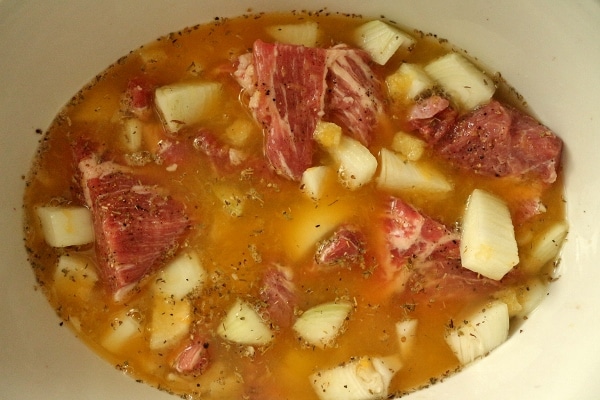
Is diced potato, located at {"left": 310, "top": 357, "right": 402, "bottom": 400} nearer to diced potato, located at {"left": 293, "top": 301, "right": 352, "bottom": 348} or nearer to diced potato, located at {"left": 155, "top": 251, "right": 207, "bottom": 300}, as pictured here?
diced potato, located at {"left": 293, "top": 301, "right": 352, "bottom": 348}

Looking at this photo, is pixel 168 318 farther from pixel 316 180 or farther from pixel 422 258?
pixel 422 258

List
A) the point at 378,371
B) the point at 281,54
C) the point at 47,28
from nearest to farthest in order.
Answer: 1. the point at 47,28
2. the point at 281,54
3. the point at 378,371

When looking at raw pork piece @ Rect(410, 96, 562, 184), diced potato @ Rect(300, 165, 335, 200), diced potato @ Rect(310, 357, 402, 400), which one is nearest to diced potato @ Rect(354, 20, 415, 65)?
raw pork piece @ Rect(410, 96, 562, 184)

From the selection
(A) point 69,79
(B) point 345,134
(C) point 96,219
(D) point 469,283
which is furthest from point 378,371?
(A) point 69,79

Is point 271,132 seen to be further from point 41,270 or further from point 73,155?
point 41,270

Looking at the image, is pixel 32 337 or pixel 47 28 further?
pixel 32 337

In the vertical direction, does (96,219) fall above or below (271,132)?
below

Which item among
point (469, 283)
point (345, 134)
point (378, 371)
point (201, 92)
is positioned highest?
point (201, 92)
